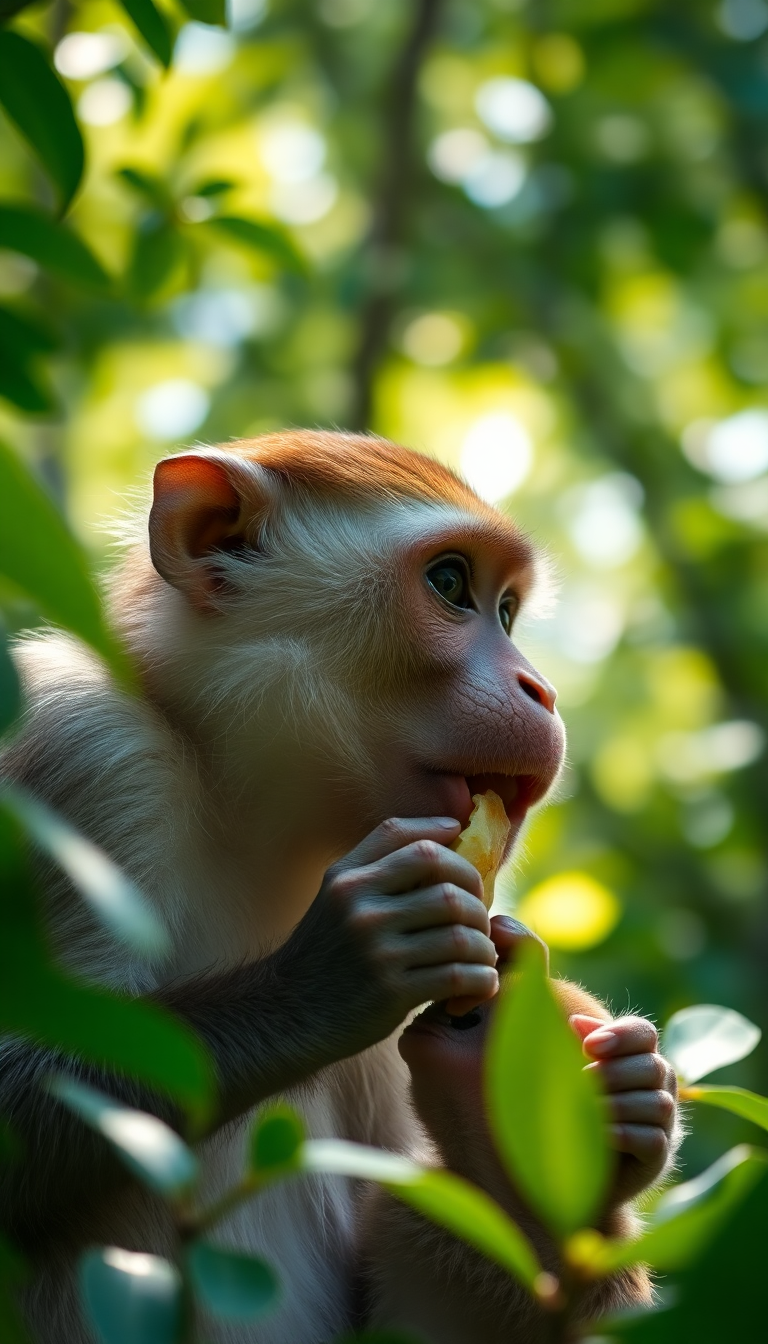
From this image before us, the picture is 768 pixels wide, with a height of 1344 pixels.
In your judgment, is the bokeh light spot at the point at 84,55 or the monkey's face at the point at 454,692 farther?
the bokeh light spot at the point at 84,55

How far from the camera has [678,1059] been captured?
2.78 meters

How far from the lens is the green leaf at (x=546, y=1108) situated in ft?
4.28

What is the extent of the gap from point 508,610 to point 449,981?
161 cm

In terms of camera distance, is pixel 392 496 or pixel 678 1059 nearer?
pixel 678 1059

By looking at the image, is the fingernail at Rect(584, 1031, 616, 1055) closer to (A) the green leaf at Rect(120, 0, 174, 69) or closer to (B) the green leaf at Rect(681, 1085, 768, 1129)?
(B) the green leaf at Rect(681, 1085, 768, 1129)

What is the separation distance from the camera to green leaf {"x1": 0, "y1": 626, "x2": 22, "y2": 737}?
1.33m

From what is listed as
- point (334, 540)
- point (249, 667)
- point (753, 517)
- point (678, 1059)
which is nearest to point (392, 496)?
point (334, 540)

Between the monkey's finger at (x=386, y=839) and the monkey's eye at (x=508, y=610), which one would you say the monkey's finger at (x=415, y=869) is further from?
the monkey's eye at (x=508, y=610)

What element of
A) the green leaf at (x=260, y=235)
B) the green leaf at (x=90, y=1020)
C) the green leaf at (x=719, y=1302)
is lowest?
the green leaf at (x=719, y=1302)

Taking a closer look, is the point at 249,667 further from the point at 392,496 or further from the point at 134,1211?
the point at 134,1211

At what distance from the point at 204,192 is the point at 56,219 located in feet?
3.82

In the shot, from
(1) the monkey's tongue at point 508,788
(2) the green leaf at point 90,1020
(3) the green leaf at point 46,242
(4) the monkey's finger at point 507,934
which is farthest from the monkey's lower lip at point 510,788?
(2) the green leaf at point 90,1020

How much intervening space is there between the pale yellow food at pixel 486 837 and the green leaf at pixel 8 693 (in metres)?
1.74

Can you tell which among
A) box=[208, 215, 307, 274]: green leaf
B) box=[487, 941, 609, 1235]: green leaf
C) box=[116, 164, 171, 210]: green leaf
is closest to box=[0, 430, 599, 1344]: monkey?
box=[208, 215, 307, 274]: green leaf
